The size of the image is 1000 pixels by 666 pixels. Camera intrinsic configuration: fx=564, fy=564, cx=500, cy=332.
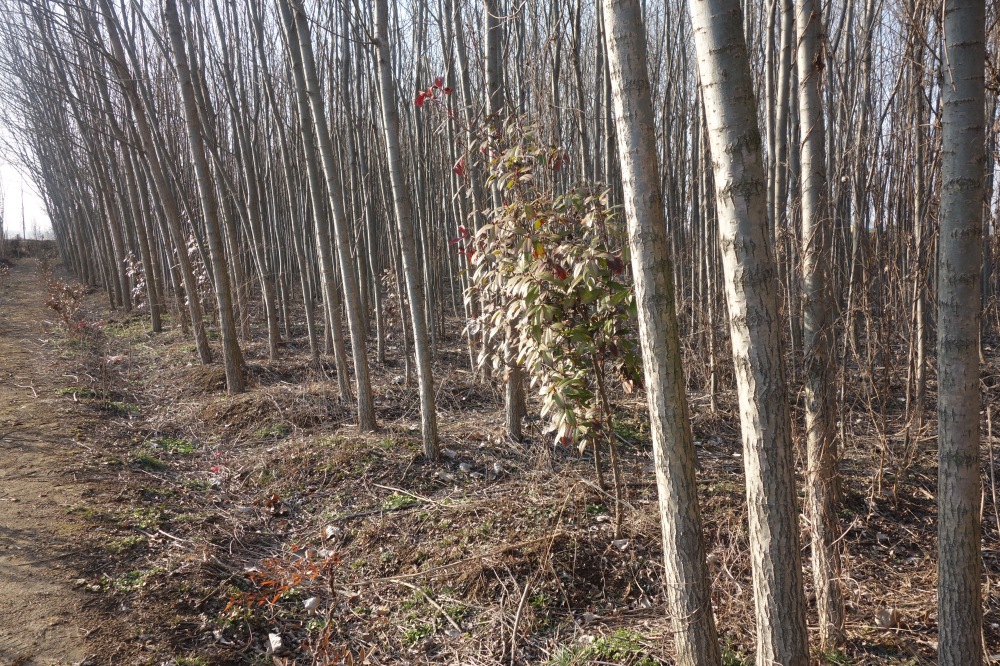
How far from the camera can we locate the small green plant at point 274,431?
566 centimetres

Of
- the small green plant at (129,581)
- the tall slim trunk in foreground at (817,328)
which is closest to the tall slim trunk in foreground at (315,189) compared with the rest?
the small green plant at (129,581)

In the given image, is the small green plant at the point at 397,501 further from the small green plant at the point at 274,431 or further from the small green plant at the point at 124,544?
the small green plant at the point at 274,431

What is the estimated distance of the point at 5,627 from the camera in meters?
2.55

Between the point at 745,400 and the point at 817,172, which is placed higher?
the point at 817,172

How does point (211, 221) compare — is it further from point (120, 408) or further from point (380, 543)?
point (380, 543)

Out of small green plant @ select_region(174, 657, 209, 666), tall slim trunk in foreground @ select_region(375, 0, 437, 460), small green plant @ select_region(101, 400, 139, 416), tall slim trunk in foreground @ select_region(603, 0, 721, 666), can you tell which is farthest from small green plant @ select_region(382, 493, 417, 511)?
small green plant @ select_region(101, 400, 139, 416)

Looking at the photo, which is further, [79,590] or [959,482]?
[79,590]

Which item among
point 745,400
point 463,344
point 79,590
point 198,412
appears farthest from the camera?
point 463,344

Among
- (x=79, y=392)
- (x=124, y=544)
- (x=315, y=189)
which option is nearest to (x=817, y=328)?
(x=124, y=544)

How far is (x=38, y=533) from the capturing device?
11.0 feet

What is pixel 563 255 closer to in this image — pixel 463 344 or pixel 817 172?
pixel 817 172

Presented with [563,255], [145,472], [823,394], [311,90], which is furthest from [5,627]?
[311,90]

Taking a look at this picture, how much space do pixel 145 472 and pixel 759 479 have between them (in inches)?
187

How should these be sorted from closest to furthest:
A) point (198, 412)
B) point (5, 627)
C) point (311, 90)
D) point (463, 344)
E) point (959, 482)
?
point (959, 482), point (5, 627), point (311, 90), point (198, 412), point (463, 344)
